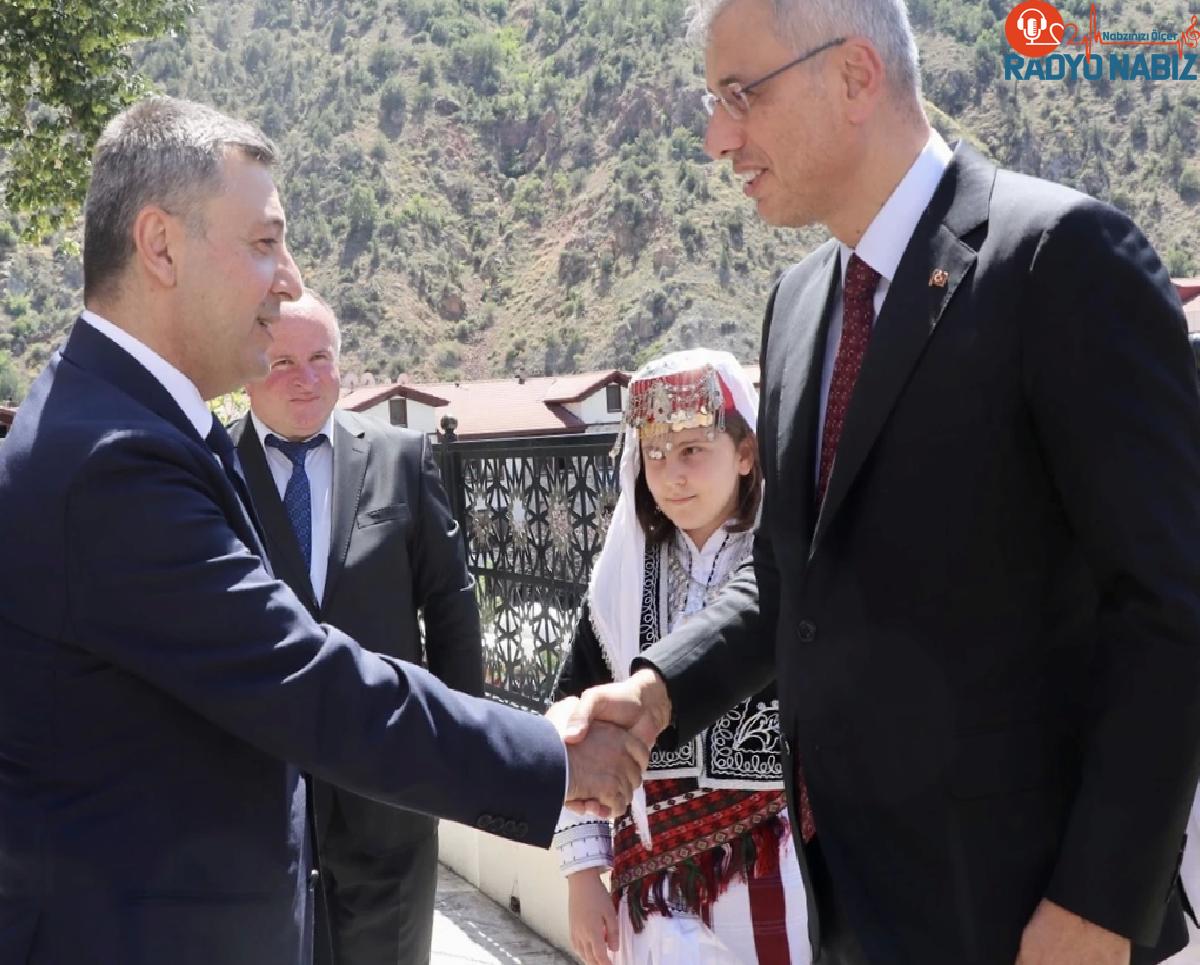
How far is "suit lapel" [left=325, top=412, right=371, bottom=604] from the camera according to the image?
12.3ft

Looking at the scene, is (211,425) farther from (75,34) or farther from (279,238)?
(75,34)

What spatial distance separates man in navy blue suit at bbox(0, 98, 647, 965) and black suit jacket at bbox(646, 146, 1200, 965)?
2.02 ft

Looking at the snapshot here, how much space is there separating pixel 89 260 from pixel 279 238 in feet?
0.99

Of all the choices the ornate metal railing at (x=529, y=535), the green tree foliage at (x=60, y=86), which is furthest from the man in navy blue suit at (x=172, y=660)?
the green tree foliage at (x=60, y=86)

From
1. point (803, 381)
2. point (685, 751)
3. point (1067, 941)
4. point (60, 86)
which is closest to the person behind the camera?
point (1067, 941)

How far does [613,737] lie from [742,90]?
4.11 feet

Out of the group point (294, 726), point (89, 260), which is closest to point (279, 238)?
point (89, 260)

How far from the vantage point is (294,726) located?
2.08 metres

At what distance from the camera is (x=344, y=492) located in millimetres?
3805

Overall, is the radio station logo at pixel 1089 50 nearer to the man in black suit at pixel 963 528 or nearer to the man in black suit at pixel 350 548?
the man in black suit at pixel 350 548

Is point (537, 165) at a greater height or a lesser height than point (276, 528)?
greater

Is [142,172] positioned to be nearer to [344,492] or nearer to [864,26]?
[864,26]

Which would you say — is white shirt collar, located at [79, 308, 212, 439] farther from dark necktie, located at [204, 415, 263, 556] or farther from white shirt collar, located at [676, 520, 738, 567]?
white shirt collar, located at [676, 520, 738, 567]

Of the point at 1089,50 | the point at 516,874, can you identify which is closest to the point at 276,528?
the point at 516,874
